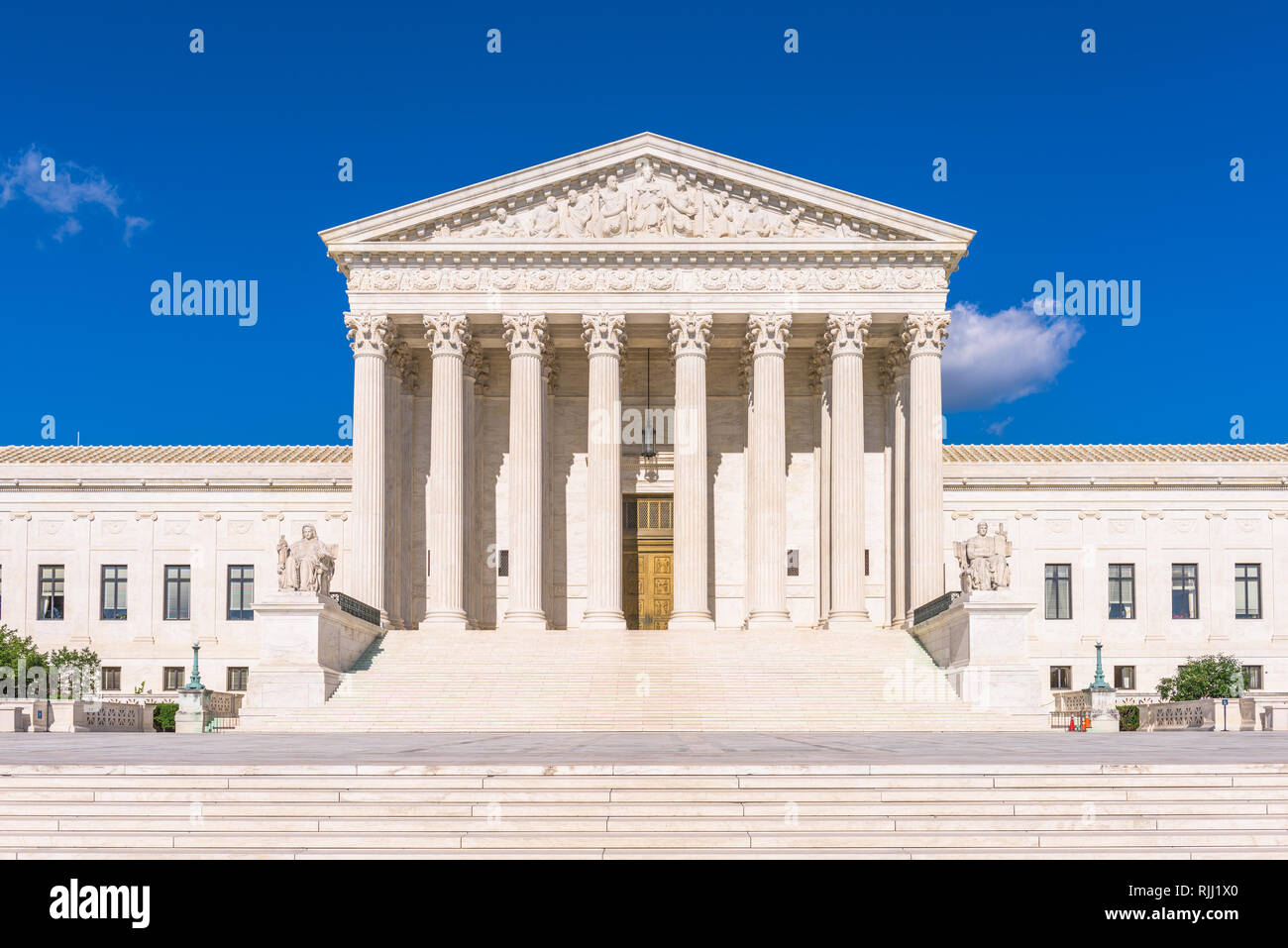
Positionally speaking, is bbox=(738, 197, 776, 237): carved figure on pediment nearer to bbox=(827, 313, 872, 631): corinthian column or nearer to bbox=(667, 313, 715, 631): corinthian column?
bbox=(667, 313, 715, 631): corinthian column

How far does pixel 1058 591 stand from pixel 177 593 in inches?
1439

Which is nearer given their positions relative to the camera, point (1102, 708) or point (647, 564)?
point (1102, 708)

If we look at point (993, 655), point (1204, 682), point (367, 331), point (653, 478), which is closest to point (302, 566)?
point (367, 331)

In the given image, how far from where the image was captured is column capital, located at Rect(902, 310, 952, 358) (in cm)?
4822

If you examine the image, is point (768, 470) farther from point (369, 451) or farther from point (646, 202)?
point (369, 451)

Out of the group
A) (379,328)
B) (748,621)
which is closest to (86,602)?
(379,328)

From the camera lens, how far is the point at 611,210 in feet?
161

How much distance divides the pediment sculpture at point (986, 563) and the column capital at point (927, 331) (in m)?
10.6

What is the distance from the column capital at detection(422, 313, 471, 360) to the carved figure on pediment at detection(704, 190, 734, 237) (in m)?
9.37

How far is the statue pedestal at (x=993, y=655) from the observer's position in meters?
37.3

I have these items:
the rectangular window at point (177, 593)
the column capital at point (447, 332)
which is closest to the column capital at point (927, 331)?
the column capital at point (447, 332)

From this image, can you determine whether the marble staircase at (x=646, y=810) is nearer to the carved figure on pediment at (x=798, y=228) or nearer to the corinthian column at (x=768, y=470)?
the corinthian column at (x=768, y=470)

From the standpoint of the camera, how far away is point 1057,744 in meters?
24.6
